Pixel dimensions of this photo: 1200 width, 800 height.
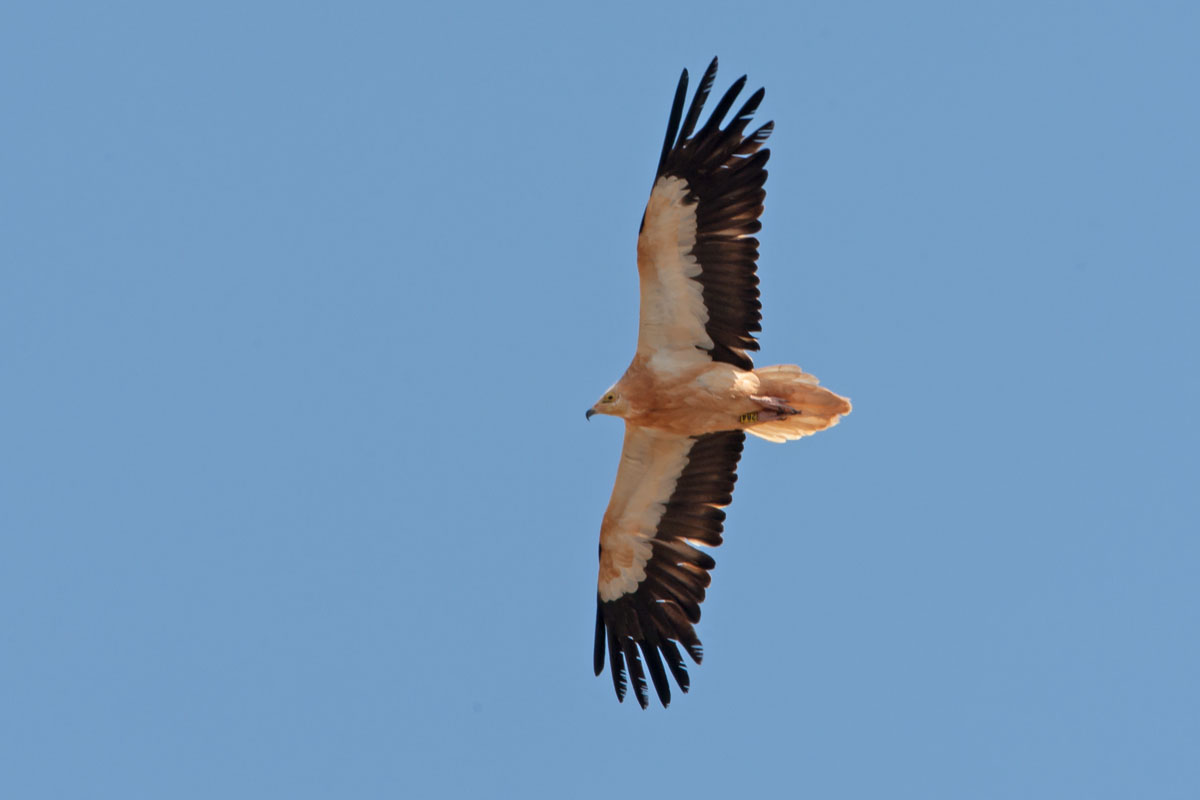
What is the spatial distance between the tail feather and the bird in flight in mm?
11

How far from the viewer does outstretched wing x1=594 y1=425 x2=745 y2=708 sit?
14039 mm

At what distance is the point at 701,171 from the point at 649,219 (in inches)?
22.2

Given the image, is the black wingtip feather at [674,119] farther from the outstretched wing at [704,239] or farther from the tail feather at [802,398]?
the tail feather at [802,398]

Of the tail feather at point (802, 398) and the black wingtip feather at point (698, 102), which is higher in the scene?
the black wingtip feather at point (698, 102)

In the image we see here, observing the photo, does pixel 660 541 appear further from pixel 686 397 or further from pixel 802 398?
pixel 802 398

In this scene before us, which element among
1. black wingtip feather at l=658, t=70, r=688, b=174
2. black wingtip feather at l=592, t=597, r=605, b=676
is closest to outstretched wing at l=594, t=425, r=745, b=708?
black wingtip feather at l=592, t=597, r=605, b=676

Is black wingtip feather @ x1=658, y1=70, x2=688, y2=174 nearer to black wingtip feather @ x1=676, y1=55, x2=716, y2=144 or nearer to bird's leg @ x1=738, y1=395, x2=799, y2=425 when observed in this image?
black wingtip feather @ x1=676, y1=55, x2=716, y2=144

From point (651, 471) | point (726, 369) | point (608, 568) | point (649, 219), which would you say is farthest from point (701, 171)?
point (608, 568)

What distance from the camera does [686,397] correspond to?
1325 cm

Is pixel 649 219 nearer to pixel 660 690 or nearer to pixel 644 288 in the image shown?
pixel 644 288

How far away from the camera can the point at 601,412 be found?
13.5 metres

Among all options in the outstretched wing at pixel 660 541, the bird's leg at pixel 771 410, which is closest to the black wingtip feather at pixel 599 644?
the outstretched wing at pixel 660 541

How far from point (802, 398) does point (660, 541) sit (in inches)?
80.0

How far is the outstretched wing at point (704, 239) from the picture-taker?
12.8 m
